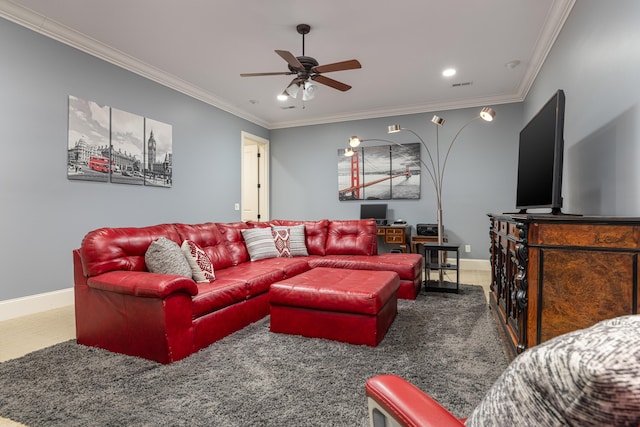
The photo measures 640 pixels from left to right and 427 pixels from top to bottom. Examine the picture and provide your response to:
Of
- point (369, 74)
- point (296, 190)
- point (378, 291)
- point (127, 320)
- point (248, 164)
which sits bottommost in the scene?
point (127, 320)

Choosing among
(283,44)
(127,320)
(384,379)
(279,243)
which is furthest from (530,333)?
(283,44)

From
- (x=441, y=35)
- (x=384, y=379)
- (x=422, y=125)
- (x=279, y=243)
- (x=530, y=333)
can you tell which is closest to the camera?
(x=384, y=379)

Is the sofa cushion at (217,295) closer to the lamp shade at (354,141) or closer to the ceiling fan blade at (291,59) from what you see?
the ceiling fan blade at (291,59)

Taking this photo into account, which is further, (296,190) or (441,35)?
(296,190)

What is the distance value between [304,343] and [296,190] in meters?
4.78

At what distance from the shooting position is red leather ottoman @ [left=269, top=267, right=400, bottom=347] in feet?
7.87

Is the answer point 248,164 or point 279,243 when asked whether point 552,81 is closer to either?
point 279,243

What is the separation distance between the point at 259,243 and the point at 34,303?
2.25 meters

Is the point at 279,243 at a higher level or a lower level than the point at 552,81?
lower

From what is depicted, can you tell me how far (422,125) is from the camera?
598cm

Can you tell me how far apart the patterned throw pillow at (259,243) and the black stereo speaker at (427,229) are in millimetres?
2689

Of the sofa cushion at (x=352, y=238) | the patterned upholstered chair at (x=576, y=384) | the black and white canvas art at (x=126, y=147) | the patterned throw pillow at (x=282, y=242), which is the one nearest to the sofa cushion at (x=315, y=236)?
the sofa cushion at (x=352, y=238)

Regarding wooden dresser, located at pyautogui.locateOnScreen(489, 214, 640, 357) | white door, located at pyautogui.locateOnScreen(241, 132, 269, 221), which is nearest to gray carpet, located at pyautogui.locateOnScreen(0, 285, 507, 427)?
wooden dresser, located at pyautogui.locateOnScreen(489, 214, 640, 357)

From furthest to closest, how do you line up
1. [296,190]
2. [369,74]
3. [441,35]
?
[296,190] → [369,74] → [441,35]
